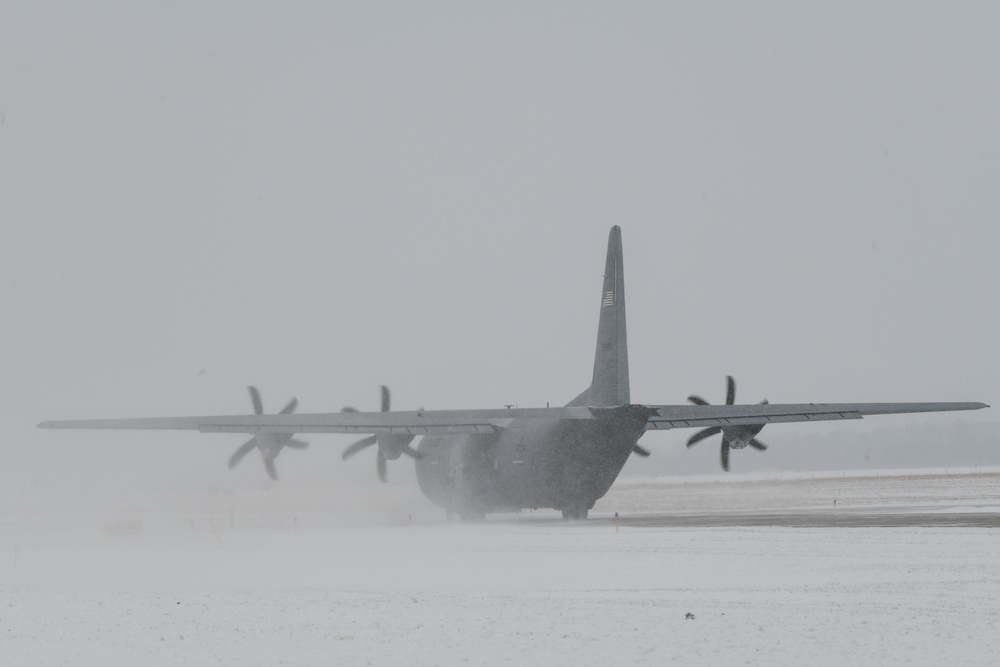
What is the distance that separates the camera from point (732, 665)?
13.3 m

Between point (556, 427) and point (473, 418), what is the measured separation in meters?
3.61

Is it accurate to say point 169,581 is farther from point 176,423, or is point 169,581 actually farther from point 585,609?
point 176,423

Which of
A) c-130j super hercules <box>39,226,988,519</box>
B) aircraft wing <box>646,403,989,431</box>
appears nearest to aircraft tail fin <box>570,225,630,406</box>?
c-130j super hercules <box>39,226,988,519</box>

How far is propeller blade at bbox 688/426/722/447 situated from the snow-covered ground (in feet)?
17.0

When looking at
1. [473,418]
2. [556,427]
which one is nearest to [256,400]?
[473,418]

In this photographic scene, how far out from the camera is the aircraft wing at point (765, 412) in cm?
3778

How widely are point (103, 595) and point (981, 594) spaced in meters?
14.7

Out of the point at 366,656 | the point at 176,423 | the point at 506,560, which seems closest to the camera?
the point at 366,656

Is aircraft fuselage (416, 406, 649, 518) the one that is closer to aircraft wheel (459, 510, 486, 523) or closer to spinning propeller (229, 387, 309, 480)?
aircraft wheel (459, 510, 486, 523)

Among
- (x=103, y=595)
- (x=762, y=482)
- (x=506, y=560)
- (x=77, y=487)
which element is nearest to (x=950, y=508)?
(x=506, y=560)

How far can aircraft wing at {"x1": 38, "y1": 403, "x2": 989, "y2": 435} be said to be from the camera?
3784 centimetres

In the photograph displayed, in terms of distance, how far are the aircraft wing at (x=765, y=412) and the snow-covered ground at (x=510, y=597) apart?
4.25m

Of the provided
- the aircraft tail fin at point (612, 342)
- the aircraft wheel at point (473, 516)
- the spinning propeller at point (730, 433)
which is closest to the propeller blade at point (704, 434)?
the spinning propeller at point (730, 433)

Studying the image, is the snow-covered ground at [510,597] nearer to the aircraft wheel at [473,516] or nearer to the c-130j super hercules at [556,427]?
the c-130j super hercules at [556,427]
